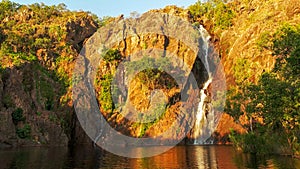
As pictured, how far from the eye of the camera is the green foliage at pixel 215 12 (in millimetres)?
93438

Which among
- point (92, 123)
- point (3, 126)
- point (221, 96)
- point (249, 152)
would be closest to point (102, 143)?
point (92, 123)

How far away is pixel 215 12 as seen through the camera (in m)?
99.1

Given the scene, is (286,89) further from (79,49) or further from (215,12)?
(79,49)

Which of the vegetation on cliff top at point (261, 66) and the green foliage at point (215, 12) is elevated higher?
the green foliage at point (215, 12)

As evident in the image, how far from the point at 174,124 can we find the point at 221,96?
13953mm

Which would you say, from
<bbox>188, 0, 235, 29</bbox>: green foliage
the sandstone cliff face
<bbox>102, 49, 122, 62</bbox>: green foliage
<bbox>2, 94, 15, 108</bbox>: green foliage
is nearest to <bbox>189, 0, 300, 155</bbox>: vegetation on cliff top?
<bbox>188, 0, 235, 29</bbox>: green foliage

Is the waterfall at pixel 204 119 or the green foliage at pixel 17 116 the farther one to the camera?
the waterfall at pixel 204 119

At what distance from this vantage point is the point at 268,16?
76.8 m

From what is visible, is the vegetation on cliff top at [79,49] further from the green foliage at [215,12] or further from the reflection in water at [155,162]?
the reflection in water at [155,162]

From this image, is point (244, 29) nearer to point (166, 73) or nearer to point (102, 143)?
point (166, 73)

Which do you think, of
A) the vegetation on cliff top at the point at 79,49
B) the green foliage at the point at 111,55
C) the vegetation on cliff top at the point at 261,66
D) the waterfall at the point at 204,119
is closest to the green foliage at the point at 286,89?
the vegetation on cliff top at the point at 261,66

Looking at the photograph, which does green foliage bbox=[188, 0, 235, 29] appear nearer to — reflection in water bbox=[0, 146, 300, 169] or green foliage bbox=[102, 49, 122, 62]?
green foliage bbox=[102, 49, 122, 62]

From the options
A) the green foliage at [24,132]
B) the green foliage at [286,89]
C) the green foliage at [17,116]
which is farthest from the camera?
the green foliage at [17,116]

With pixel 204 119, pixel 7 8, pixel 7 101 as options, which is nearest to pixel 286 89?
pixel 204 119
